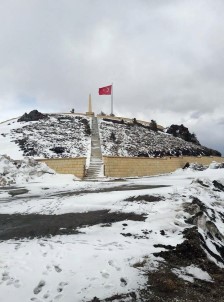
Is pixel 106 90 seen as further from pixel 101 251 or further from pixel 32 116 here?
pixel 101 251

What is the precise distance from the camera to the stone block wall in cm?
2375

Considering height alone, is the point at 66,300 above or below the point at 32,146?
below

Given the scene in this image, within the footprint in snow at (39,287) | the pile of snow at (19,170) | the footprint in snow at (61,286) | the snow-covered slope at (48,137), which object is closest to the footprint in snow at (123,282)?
the footprint in snow at (61,286)

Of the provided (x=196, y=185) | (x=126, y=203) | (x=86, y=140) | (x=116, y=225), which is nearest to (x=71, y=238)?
(x=116, y=225)

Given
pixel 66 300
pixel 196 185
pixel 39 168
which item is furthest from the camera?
pixel 39 168

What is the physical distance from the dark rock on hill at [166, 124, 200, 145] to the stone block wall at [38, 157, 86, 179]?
23.4 metres

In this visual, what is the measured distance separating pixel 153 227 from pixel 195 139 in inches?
1517

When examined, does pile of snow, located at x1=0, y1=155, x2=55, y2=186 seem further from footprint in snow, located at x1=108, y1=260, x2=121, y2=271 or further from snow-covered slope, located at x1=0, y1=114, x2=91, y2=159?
footprint in snow, located at x1=108, y1=260, x2=121, y2=271

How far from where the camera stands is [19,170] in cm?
2144

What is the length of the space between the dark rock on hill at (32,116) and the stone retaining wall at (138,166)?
849 inches

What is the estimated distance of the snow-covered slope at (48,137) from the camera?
106 feet

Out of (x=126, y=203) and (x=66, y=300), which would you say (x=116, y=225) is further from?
(x=66, y=300)

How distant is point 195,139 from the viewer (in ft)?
152

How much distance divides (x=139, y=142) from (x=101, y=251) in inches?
1231
